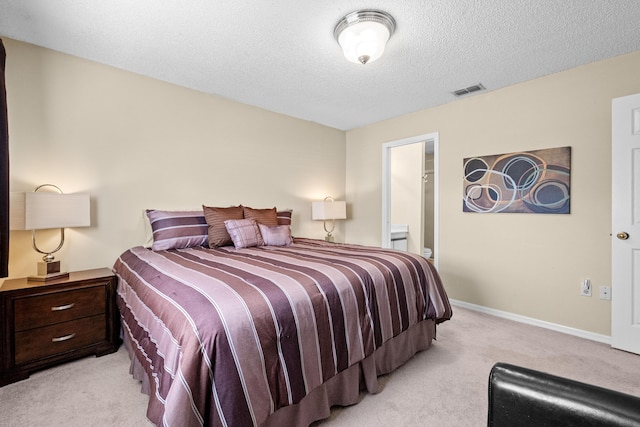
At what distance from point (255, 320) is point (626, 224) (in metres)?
3.00

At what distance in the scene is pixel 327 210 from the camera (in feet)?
13.5

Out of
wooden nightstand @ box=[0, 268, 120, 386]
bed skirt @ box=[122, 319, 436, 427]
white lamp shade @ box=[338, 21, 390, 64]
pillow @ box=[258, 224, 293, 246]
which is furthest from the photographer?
pillow @ box=[258, 224, 293, 246]

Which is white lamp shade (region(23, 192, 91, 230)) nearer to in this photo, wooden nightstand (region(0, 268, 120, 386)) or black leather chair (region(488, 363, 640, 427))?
wooden nightstand (region(0, 268, 120, 386))

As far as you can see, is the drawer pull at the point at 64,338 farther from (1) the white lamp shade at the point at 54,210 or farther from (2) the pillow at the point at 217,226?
(2) the pillow at the point at 217,226

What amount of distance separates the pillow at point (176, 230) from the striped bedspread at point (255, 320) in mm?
423

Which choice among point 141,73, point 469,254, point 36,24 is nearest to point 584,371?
point 469,254

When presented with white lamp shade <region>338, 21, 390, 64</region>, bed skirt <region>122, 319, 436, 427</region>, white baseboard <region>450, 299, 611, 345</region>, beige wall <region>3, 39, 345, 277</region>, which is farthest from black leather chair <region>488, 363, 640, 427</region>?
beige wall <region>3, 39, 345, 277</region>

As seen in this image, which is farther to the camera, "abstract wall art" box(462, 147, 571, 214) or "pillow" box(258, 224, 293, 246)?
"pillow" box(258, 224, 293, 246)

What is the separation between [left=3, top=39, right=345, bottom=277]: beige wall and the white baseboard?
2661 millimetres

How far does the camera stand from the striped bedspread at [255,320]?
→ 1.07m

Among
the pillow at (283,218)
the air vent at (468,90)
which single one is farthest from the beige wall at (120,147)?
the air vent at (468,90)

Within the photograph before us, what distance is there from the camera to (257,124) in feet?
12.2

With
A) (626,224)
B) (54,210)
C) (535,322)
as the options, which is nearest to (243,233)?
(54,210)

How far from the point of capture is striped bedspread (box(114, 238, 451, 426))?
107 cm
